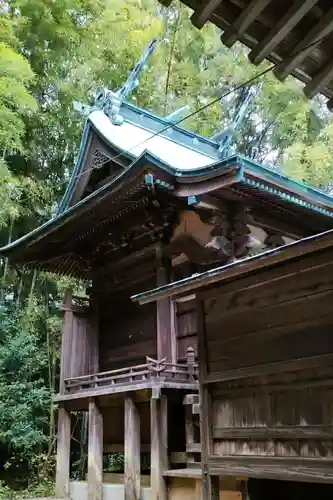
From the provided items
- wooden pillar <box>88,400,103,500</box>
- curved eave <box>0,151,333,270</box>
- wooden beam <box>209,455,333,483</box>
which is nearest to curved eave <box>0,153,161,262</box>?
curved eave <box>0,151,333,270</box>

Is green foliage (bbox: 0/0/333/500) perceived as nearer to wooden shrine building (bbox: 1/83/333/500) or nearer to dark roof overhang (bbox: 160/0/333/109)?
wooden shrine building (bbox: 1/83/333/500)

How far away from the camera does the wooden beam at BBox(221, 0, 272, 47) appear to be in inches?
82.4

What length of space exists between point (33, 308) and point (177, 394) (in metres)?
7.12

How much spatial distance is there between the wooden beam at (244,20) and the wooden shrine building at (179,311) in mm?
1756

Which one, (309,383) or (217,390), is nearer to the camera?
(309,383)

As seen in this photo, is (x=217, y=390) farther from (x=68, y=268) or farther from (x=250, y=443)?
(x=68, y=268)

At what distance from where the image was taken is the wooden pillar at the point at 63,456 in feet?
26.1

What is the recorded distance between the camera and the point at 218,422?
4496 millimetres

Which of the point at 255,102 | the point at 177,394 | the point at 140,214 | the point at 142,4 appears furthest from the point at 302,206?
the point at 255,102

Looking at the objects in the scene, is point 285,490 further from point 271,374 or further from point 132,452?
point 132,452

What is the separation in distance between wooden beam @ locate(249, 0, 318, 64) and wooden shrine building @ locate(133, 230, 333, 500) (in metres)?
1.53

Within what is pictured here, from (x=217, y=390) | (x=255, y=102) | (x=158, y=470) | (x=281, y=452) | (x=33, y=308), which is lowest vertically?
(x=158, y=470)

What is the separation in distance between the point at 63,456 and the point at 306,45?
7671 millimetres

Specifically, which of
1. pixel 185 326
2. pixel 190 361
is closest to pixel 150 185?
pixel 185 326
